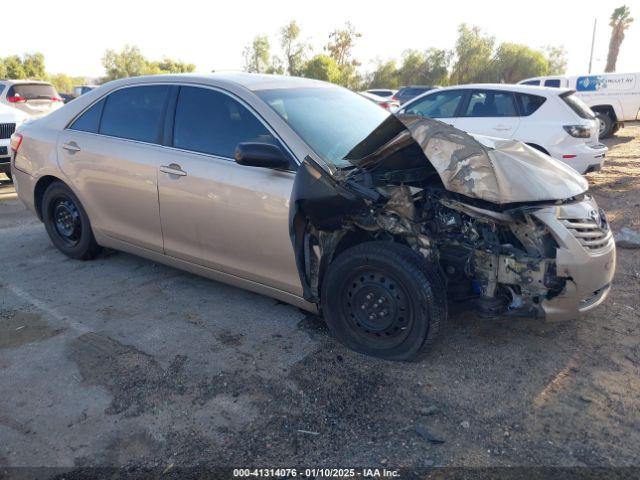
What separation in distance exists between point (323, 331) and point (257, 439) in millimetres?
1193

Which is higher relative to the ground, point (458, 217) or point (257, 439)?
point (458, 217)

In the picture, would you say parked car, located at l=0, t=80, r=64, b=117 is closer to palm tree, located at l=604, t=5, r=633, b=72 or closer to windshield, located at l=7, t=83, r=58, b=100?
windshield, located at l=7, t=83, r=58, b=100

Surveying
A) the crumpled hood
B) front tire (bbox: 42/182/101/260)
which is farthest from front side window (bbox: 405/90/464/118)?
front tire (bbox: 42/182/101/260)

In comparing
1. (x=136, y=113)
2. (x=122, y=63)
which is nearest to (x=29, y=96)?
(x=136, y=113)

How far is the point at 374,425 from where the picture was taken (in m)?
2.72

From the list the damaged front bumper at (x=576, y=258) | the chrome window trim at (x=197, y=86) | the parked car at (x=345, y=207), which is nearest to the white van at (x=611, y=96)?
the parked car at (x=345, y=207)

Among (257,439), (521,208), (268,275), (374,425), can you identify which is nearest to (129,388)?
(257,439)

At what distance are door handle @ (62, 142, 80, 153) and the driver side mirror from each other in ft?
6.86

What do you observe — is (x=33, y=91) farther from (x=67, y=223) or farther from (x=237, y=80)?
(x=237, y=80)

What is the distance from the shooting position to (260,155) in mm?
3367

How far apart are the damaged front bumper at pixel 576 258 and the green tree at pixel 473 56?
47.9 metres

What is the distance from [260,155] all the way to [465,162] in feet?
4.25

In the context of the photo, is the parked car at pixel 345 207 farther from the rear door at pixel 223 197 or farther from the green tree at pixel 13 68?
the green tree at pixel 13 68

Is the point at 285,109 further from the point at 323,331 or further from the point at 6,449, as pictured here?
the point at 6,449
